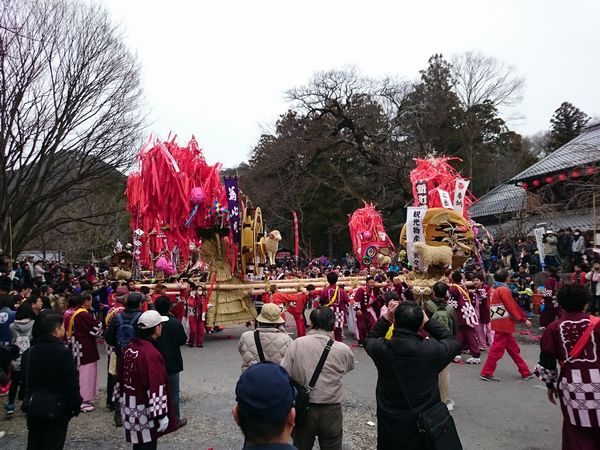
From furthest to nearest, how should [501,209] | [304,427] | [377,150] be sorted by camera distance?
1. [377,150]
2. [501,209]
3. [304,427]

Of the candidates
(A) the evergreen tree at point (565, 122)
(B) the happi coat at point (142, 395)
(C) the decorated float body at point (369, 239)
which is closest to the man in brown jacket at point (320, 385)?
(B) the happi coat at point (142, 395)

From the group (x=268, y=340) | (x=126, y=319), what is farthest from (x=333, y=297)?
(x=268, y=340)

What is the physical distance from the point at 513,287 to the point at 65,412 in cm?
1158

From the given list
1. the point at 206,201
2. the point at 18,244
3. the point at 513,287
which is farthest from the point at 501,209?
the point at 18,244

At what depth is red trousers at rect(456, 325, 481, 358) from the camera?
812cm

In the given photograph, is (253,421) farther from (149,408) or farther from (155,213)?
(155,213)

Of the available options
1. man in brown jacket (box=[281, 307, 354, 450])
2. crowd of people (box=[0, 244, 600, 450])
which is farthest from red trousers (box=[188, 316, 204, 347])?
man in brown jacket (box=[281, 307, 354, 450])

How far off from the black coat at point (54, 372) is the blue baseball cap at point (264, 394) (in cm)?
259

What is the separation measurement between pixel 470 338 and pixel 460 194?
13.0 feet

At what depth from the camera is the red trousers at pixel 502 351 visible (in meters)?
6.57

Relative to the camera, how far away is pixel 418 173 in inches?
496

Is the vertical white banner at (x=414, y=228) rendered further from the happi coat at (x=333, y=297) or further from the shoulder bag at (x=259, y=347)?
the shoulder bag at (x=259, y=347)

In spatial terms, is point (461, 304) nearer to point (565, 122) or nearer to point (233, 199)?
point (233, 199)

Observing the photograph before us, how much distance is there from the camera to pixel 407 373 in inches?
123
